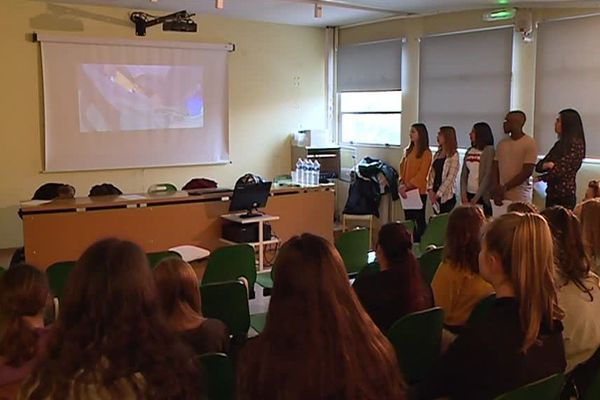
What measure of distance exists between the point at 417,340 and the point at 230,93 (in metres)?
6.14

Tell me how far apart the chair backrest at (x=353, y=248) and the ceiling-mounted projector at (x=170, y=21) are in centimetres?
341

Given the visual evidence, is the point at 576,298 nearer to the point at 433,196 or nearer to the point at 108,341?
the point at 108,341

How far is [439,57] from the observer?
7371mm

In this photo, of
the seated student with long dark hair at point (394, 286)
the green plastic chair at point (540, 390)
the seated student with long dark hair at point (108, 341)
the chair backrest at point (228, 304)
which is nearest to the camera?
the seated student with long dark hair at point (108, 341)

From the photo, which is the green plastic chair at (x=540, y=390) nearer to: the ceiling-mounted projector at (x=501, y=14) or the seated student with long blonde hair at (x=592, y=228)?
the seated student with long blonde hair at (x=592, y=228)

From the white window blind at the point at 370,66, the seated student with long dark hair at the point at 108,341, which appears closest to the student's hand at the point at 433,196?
the white window blind at the point at 370,66

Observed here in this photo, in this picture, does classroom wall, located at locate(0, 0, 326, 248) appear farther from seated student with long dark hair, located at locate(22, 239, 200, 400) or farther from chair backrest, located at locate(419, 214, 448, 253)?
seated student with long dark hair, located at locate(22, 239, 200, 400)

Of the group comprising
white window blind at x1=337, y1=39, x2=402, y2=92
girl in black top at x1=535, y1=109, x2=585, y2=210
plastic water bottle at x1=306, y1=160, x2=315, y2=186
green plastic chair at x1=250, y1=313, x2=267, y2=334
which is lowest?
green plastic chair at x1=250, y1=313, x2=267, y2=334

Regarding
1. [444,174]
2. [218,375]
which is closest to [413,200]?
[444,174]

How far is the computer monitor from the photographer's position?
5207 mm

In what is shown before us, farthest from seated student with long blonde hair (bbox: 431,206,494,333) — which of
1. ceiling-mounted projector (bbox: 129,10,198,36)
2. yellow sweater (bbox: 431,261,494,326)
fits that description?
ceiling-mounted projector (bbox: 129,10,198,36)

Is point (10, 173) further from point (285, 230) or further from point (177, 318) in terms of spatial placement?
point (177, 318)

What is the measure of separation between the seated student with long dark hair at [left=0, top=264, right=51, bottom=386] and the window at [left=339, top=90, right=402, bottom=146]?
624 centimetres

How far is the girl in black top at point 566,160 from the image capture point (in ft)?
17.9
